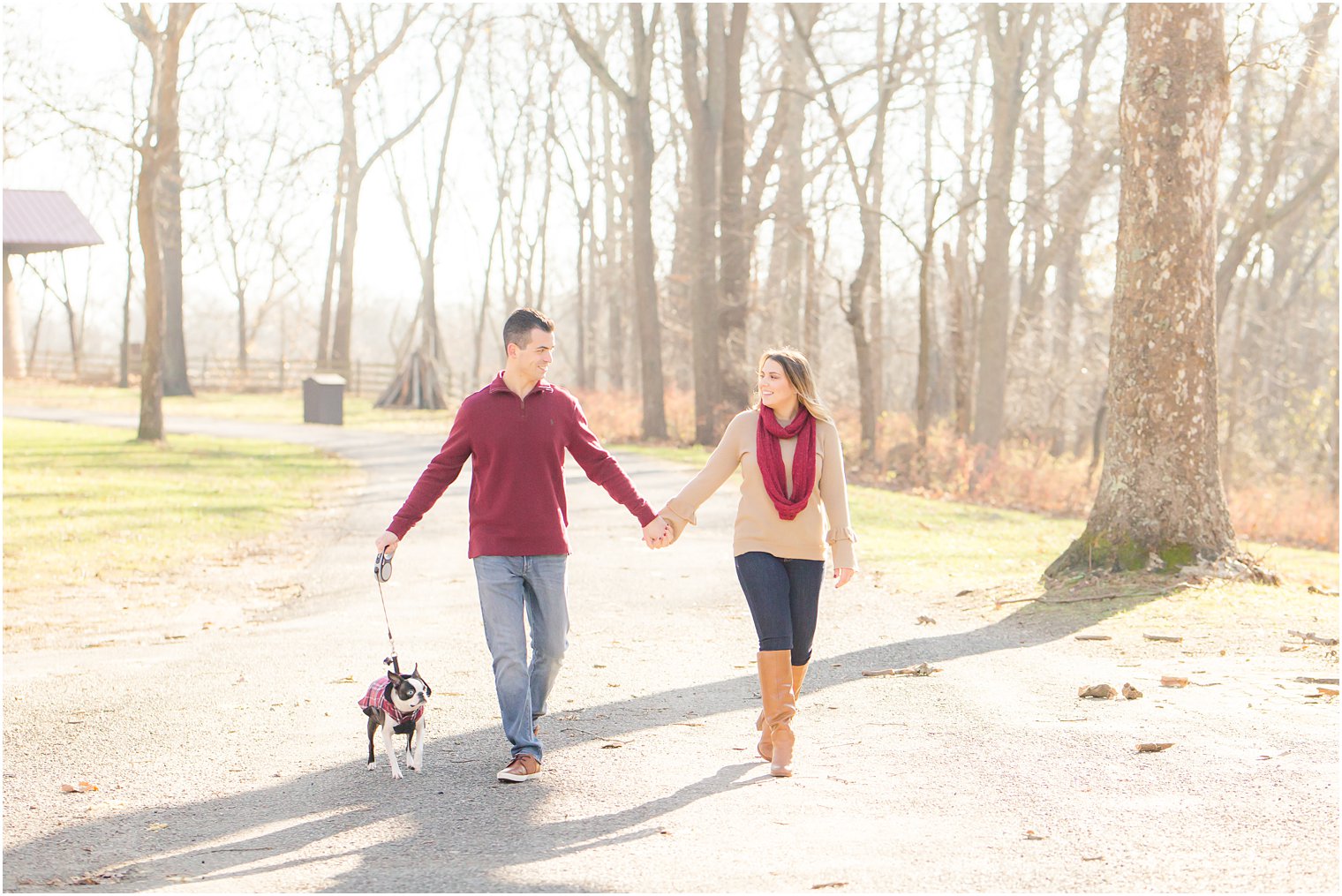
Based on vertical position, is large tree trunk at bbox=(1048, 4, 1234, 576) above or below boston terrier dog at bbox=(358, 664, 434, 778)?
above

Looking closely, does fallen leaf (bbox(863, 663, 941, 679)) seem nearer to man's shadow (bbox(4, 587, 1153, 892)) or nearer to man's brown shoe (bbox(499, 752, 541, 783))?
man's shadow (bbox(4, 587, 1153, 892))

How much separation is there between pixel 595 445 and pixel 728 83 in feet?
79.7

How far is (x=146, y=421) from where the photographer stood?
2755 centimetres

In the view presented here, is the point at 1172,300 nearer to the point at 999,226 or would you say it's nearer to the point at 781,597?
the point at 781,597

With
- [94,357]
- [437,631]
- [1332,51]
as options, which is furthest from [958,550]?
[94,357]

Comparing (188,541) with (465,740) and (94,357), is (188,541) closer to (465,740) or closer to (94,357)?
(465,740)

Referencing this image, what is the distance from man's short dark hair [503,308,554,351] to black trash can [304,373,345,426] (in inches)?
1289

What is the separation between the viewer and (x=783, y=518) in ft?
20.4

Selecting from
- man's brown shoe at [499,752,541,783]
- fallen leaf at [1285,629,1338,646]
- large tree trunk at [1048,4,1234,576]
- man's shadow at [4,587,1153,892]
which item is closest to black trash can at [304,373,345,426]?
large tree trunk at [1048,4,1234,576]

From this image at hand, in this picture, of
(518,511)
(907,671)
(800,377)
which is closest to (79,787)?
(518,511)

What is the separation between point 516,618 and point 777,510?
1247 millimetres

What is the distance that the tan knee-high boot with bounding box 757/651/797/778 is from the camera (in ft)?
20.3

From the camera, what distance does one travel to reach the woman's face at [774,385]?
6.24 meters

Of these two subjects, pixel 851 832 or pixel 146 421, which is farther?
pixel 146 421
